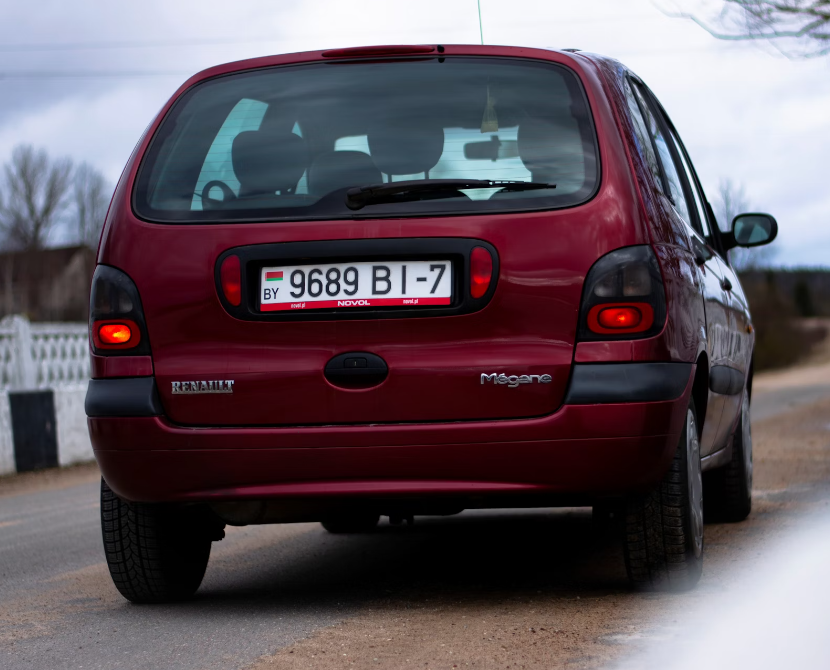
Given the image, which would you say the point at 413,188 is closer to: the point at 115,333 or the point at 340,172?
the point at 340,172

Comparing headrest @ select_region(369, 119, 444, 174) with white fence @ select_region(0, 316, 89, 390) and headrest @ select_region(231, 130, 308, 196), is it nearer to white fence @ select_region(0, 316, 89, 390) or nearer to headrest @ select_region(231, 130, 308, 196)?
headrest @ select_region(231, 130, 308, 196)

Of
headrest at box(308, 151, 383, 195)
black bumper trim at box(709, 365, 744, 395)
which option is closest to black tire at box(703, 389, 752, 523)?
black bumper trim at box(709, 365, 744, 395)

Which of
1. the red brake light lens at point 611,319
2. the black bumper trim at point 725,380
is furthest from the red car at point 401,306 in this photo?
the black bumper trim at point 725,380

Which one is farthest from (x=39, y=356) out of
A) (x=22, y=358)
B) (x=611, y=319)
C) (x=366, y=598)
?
(x=611, y=319)

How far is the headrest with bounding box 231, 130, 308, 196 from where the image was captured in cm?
397

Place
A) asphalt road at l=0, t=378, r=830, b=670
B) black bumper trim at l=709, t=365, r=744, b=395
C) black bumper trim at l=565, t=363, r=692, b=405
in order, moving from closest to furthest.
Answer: asphalt road at l=0, t=378, r=830, b=670 → black bumper trim at l=565, t=363, r=692, b=405 → black bumper trim at l=709, t=365, r=744, b=395

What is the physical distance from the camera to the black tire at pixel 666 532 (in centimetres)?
397

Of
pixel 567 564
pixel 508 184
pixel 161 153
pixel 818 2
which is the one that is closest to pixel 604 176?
pixel 508 184

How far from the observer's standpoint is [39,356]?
507 inches

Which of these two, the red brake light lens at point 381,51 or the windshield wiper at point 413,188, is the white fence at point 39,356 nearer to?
the red brake light lens at point 381,51

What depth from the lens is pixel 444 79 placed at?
13.4 ft

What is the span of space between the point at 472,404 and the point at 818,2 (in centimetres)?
1129

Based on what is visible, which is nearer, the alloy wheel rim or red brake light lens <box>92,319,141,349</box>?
red brake light lens <box>92,319,141,349</box>

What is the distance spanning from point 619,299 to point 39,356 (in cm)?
1012
